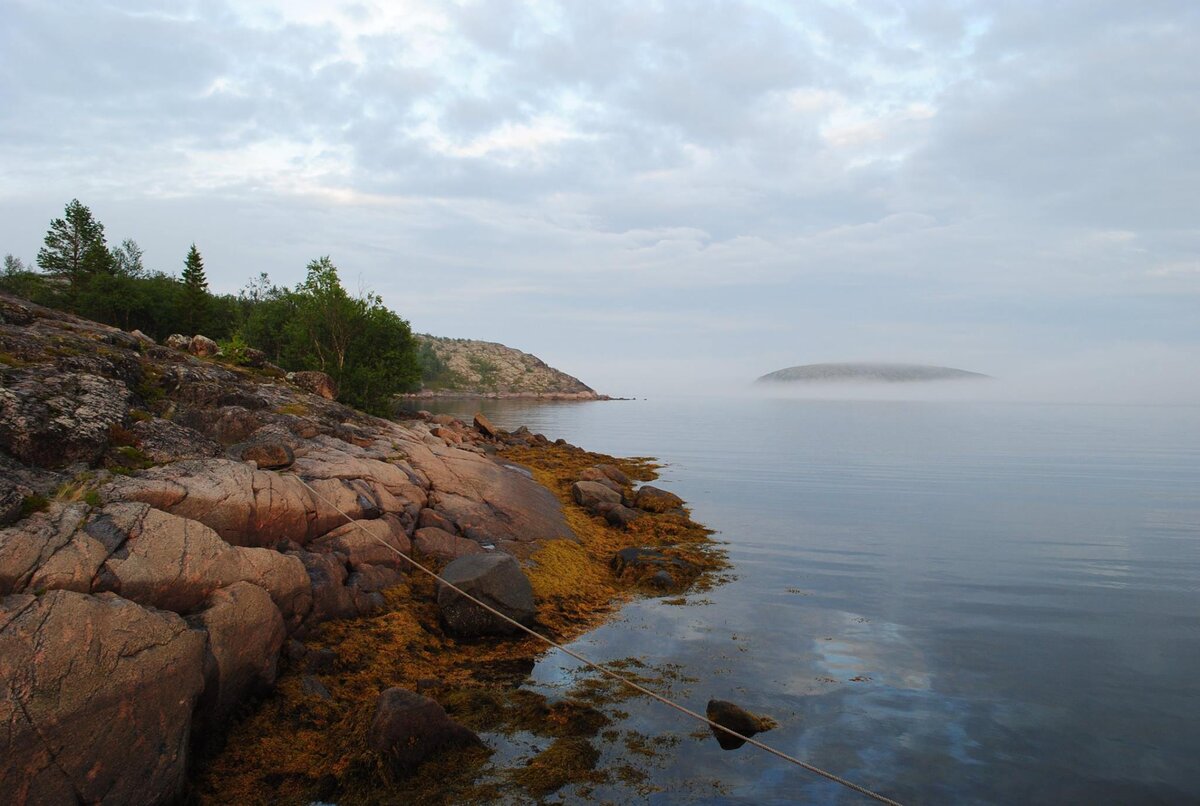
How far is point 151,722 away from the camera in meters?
6.91

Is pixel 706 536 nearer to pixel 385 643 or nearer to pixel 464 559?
pixel 464 559

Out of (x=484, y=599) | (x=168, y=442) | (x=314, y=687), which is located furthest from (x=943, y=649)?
(x=168, y=442)

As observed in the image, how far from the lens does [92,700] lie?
21.5 ft

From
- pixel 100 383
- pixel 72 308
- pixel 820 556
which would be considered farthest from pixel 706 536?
pixel 72 308

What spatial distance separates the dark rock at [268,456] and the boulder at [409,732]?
7435mm

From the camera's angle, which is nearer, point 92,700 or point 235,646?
point 92,700

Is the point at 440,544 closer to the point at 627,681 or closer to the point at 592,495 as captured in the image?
the point at 627,681

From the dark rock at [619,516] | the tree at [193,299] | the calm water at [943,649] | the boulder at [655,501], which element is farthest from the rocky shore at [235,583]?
the tree at [193,299]

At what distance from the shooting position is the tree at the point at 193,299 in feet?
225

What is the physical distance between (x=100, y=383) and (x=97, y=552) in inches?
262

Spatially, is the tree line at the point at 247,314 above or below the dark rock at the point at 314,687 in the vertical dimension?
above

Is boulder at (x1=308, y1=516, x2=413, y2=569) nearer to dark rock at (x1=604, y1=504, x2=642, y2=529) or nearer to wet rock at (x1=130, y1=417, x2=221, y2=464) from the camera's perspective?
wet rock at (x1=130, y1=417, x2=221, y2=464)

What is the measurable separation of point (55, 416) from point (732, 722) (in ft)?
38.7

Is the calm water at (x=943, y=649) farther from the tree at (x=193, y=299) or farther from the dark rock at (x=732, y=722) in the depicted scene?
the tree at (x=193, y=299)
